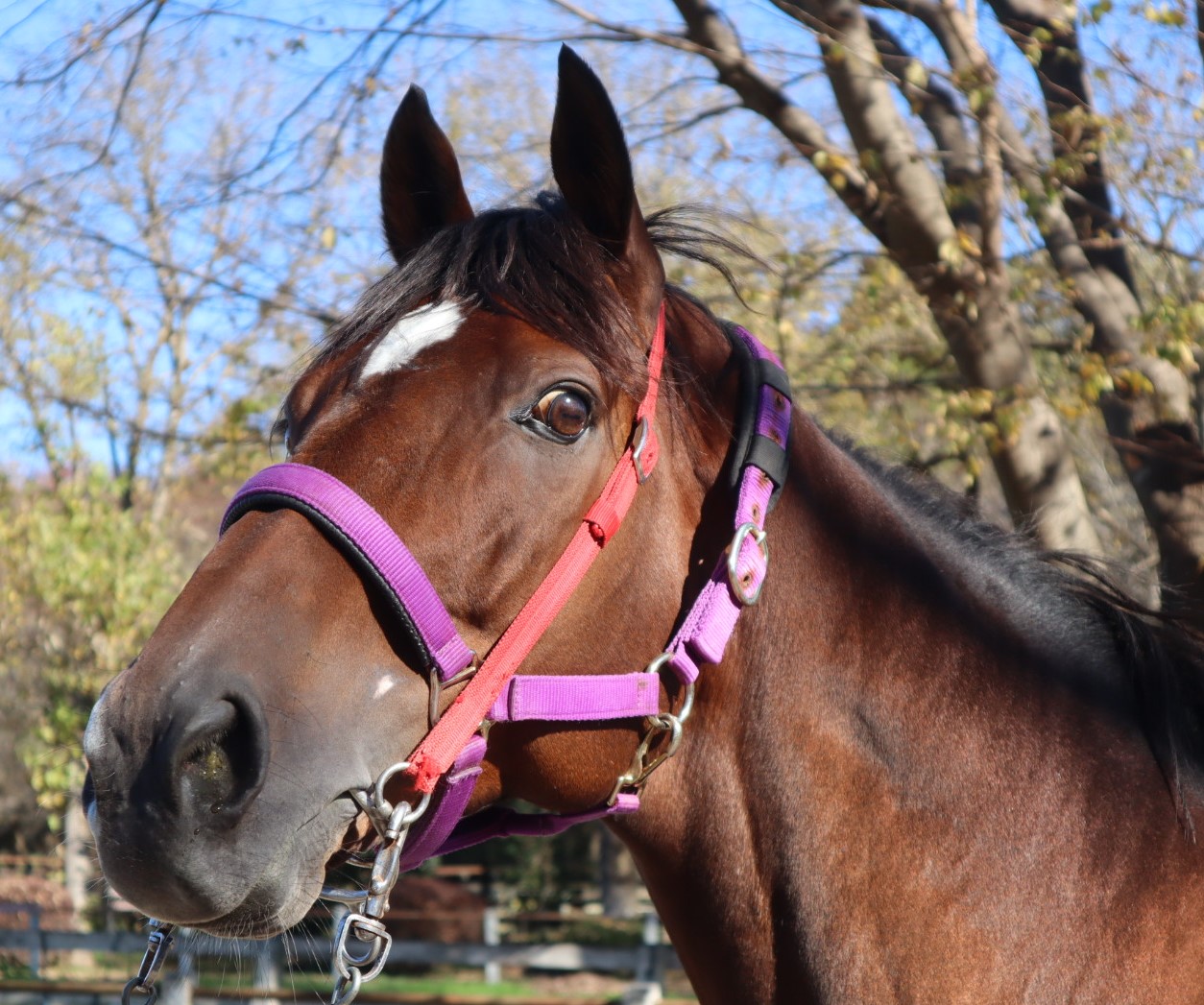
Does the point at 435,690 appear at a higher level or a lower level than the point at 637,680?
higher

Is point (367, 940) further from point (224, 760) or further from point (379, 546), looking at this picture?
point (379, 546)

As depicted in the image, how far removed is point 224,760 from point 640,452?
2.65 feet

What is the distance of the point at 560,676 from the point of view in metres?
1.82

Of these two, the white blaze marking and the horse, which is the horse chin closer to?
the horse

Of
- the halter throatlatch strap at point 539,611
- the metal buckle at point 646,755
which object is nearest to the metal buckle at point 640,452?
the halter throatlatch strap at point 539,611

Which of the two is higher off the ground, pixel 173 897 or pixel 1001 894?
pixel 173 897

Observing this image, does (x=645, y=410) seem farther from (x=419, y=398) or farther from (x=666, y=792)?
(x=666, y=792)

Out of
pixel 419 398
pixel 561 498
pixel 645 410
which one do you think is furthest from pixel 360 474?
pixel 645 410

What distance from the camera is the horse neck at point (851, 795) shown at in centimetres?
191

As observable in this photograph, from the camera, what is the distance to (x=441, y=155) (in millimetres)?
2354

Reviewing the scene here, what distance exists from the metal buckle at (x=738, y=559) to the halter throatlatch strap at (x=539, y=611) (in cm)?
18

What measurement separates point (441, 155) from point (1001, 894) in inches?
70.3

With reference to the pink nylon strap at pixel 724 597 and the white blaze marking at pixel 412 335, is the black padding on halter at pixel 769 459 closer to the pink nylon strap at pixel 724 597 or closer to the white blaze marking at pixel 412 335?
the pink nylon strap at pixel 724 597

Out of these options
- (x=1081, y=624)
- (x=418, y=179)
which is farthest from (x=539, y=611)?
(x=1081, y=624)
